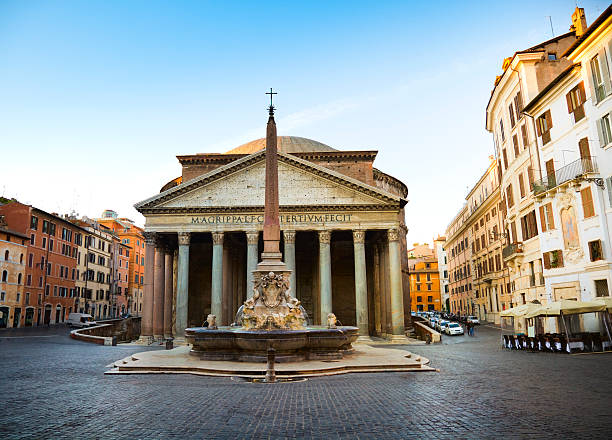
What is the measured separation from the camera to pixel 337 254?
3675 cm

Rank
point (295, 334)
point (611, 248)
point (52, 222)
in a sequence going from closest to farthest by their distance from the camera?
point (295, 334) < point (611, 248) < point (52, 222)

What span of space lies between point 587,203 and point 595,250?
194 centimetres

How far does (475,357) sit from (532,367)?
3.63 metres

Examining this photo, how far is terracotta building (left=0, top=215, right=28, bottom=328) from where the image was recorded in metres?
37.6

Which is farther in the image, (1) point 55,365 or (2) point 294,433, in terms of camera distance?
(1) point 55,365

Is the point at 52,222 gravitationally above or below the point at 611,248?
above

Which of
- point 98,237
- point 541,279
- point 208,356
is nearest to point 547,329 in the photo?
point 541,279

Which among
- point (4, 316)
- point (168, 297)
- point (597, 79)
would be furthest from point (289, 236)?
point (4, 316)

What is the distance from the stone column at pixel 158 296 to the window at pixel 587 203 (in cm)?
2269

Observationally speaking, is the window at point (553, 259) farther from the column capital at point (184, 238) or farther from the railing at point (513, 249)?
the column capital at point (184, 238)

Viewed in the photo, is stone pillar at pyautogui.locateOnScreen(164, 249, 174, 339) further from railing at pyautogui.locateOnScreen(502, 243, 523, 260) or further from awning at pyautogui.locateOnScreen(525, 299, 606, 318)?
awning at pyautogui.locateOnScreen(525, 299, 606, 318)

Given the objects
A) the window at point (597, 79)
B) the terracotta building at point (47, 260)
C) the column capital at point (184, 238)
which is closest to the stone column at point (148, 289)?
the column capital at point (184, 238)

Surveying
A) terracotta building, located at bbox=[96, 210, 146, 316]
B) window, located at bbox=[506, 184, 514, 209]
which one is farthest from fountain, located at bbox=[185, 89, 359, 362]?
terracotta building, located at bbox=[96, 210, 146, 316]

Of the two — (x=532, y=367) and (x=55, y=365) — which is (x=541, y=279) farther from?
(x=55, y=365)
